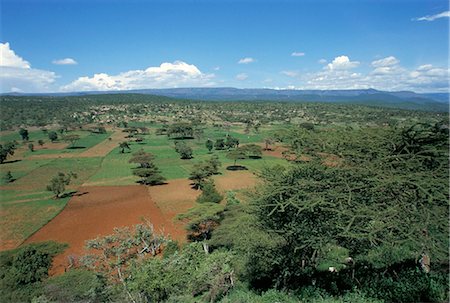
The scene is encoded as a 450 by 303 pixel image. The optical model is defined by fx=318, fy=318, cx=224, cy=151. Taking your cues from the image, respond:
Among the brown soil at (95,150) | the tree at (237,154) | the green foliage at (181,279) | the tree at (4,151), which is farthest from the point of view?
the brown soil at (95,150)

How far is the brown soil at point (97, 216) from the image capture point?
3225 centimetres

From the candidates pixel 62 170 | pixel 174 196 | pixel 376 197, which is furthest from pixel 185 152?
pixel 376 197

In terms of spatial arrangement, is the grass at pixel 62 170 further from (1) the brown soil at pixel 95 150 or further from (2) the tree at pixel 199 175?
(2) the tree at pixel 199 175

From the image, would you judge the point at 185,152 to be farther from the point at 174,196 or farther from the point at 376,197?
the point at 376,197

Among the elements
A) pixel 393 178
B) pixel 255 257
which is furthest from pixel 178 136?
pixel 393 178

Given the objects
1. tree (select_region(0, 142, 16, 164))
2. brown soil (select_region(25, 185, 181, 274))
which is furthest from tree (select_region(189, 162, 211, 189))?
tree (select_region(0, 142, 16, 164))

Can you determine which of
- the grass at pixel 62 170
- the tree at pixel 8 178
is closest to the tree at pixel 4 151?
the grass at pixel 62 170

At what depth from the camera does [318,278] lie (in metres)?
15.4

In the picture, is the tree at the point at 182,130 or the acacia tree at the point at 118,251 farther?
the tree at the point at 182,130

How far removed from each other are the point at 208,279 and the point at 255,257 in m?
2.98

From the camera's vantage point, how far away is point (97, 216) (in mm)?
38375

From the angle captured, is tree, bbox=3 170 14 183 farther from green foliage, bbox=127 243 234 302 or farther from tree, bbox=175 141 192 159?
green foliage, bbox=127 243 234 302

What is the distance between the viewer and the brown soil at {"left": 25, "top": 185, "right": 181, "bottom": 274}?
32247mm

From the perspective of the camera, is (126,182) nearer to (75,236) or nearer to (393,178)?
(75,236)
